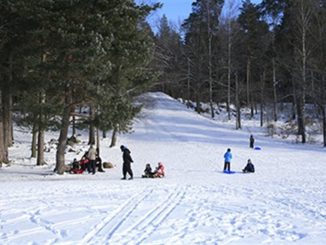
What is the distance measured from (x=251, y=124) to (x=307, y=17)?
1624 cm

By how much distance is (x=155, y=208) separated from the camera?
1189 cm

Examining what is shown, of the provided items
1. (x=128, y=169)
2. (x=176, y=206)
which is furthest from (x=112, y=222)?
(x=128, y=169)

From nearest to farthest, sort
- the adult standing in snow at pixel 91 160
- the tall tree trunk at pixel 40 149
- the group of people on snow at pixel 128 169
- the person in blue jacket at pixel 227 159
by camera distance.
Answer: the group of people on snow at pixel 128 169 < the adult standing in snow at pixel 91 160 < the person in blue jacket at pixel 227 159 < the tall tree trunk at pixel 40 149

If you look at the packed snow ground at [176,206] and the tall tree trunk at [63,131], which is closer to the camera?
the packed snow ground at [176,206]

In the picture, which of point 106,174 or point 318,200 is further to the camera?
point 106,174

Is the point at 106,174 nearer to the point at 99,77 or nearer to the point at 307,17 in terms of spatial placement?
the point at 99,77

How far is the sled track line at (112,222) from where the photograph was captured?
8457mm

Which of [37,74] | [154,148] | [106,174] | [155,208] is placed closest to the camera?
[155,208]

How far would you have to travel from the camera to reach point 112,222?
9930mm

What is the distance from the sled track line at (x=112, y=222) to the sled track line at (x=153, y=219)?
382 millimetres

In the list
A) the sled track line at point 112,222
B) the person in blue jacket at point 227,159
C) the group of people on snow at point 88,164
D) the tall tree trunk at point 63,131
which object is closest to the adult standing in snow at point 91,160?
the group of people on snow at point 88,164

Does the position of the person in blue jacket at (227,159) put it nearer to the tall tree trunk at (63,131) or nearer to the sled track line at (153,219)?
the tall tree trunk at (63,131)

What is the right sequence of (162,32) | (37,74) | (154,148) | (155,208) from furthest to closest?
(162,32)
(154,148)
(37,74)
(155,208)

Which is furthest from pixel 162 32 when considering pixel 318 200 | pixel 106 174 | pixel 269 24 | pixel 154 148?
pixel 318 200
